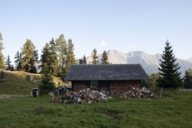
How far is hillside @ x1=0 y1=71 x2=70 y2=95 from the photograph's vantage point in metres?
37.9

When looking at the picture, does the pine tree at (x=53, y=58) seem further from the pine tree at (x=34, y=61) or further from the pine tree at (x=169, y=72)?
the pine tree at (x=169, y=72)

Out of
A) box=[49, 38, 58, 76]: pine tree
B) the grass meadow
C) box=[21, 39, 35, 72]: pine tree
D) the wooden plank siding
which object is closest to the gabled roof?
the wooden plank siding

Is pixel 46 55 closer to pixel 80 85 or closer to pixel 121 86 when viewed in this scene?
pixel 80 85

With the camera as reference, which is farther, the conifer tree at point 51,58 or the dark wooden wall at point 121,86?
the conifer tree at point 51,58

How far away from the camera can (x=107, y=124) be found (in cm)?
1187

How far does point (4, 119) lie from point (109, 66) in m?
23.1

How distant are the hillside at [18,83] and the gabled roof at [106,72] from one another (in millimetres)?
13339

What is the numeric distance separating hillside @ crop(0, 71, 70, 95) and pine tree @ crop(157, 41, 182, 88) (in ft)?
80.6

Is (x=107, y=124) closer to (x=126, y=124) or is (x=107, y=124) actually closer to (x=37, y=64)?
(x=126, y=124)

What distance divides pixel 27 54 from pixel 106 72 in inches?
1403

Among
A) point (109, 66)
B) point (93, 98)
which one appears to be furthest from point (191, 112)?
point (109, 66)

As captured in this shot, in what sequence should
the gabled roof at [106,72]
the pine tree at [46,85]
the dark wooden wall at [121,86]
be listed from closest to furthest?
the gabled roof at [106,72] → the dark wooden wall at [121,86] → the pine tree at [46,85]

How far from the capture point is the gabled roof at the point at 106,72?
1147 inches

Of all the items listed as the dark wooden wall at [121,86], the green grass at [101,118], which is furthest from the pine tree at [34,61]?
the green grass at [101,118]
